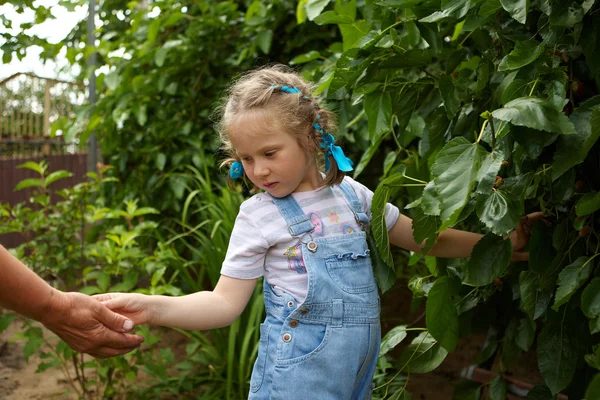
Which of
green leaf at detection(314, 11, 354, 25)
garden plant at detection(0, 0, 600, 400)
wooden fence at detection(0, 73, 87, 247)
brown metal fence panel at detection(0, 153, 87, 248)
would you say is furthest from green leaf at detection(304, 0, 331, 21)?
wooden fence at detection(0, 73, 87, 247)

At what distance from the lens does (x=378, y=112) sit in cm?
172

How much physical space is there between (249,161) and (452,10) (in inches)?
21.0

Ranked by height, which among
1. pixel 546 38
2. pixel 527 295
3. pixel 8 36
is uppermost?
pixel 8 36

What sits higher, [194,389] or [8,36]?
[8,36]

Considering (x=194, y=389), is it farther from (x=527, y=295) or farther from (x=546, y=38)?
(x=546, y=38)

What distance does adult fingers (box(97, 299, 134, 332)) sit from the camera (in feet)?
5.43

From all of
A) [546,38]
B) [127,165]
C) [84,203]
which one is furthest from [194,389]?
[546,38]

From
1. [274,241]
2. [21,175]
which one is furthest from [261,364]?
[21,175]

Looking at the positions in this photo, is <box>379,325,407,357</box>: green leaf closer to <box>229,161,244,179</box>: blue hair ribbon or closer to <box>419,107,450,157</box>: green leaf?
<box>419,107,450,157</box>: green leaf

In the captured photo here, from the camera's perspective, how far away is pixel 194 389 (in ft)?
10.6

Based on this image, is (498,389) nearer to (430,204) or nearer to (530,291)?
(530,291)

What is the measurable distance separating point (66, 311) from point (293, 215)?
1.93 ft

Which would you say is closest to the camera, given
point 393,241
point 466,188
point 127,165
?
point 466,188

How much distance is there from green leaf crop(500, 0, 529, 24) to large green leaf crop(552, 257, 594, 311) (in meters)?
0.47
